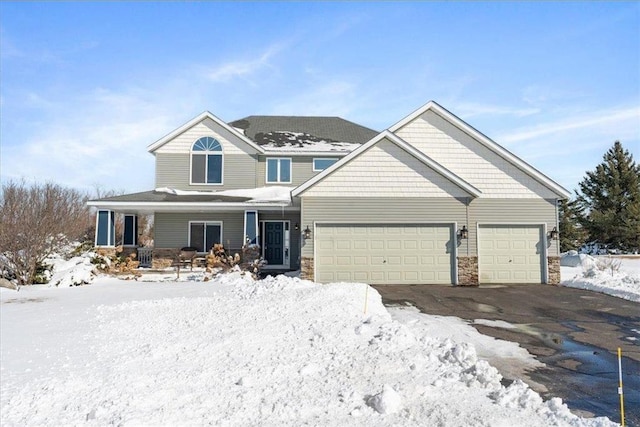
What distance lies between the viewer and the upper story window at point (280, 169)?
20297mm

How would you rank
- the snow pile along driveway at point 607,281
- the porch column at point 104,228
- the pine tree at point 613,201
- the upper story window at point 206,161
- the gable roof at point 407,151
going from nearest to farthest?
1. the snow pile along driveway at point 607,281
2. the gable roof at point 407,151
3. the porch column at point 104,228
4. the upper story window at point 206,161
5. the pine tree at point 613,201

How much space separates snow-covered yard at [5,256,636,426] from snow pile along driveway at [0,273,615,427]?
18mm

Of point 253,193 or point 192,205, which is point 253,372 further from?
point 253,193

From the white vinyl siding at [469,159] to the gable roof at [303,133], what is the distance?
483 cm

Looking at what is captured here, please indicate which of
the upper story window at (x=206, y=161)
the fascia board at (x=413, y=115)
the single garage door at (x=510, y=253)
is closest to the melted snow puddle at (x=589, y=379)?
the single garage door at (x=510, y=253)

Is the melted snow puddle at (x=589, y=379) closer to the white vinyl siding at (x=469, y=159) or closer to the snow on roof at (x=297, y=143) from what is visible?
the white vinyl siding at (x=469, y=159)

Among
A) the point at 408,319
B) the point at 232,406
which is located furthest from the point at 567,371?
the point at 232,406

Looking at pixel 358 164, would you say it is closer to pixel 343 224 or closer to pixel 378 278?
pixel 343 224

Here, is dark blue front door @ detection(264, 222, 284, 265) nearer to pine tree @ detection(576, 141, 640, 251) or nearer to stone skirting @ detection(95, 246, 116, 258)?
stone skirting @ detection(95, 246, 116, 258)

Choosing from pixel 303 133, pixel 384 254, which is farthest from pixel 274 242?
pixel 303 133

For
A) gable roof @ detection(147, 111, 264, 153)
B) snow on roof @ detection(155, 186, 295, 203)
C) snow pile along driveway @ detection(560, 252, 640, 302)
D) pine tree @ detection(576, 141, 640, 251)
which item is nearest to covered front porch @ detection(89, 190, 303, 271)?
snow on roof @ detection(155, 186, 295, 203)

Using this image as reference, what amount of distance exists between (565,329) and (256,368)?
6630mm

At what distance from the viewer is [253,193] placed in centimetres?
1883

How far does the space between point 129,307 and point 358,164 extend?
333 inches
